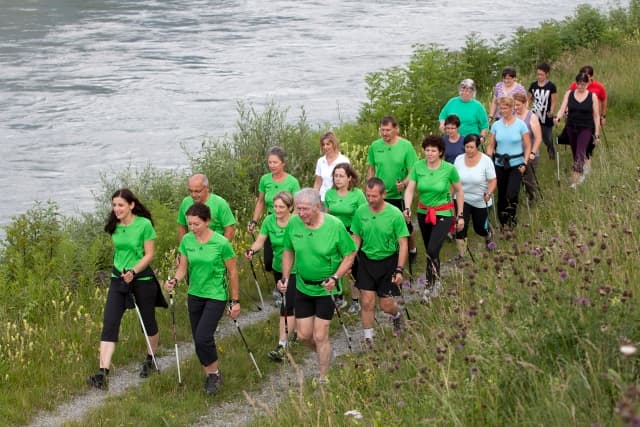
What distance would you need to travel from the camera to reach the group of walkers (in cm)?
948

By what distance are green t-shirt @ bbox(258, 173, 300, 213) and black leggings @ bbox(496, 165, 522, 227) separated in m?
3.10

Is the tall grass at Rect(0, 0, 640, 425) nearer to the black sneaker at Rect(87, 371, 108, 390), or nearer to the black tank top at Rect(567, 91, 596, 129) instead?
the black sneaker at Rect(87, 371, 108, 390)

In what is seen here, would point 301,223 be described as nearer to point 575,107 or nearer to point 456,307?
Result: point 456,307

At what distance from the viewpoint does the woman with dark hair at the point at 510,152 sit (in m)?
13.2

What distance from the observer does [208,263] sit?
9.64 metres

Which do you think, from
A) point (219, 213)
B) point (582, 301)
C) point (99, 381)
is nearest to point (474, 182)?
point (219, 213)

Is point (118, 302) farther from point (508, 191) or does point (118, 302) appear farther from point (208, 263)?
point (508, 191)

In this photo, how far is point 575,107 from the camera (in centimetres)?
1494

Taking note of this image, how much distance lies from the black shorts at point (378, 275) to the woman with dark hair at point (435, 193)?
3.21ft

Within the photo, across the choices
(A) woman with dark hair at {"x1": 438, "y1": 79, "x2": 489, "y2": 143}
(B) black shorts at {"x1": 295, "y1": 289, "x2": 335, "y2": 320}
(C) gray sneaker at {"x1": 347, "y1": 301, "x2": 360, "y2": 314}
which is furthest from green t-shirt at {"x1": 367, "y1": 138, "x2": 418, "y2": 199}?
(B) black shorts at {"x1": 295, "y1": 289, "x2": 335, "y2": 320}

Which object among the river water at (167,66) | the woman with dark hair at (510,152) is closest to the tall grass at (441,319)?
the woman with dark hair at (510,152)

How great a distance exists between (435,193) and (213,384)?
331 cm

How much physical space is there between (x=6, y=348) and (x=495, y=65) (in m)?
19.9

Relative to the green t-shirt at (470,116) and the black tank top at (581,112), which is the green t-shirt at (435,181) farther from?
the black tank top at (581,112)
